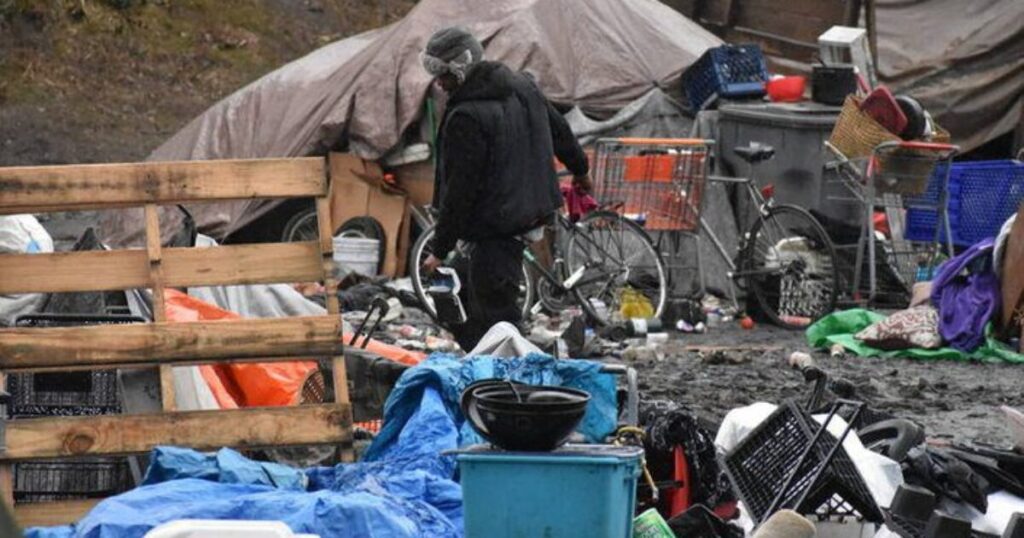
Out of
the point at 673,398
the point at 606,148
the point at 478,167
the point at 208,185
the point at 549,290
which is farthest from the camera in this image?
the point at 606,148

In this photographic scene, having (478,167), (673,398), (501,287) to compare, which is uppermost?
(478,167)

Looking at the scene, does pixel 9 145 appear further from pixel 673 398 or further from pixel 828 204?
pixel 673 398

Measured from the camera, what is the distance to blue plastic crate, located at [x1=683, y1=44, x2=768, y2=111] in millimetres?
15570

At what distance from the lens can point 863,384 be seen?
33.9 ft

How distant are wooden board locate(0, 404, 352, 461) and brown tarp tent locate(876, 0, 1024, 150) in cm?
1137

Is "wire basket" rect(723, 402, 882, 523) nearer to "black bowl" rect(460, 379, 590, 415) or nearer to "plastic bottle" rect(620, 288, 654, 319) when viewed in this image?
"black bowl" rect(460, 379, 590, 415)

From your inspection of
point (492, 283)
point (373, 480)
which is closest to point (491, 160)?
point (492, 283)

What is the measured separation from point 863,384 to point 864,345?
1951mm

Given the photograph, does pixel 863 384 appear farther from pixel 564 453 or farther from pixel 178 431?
pixel 564 453

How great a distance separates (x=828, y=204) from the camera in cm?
1453

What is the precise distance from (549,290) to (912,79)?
577 centimetres

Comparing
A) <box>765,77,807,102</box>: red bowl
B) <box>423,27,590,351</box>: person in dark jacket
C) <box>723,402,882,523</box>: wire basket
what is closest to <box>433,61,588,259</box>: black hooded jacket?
<box>423,27,590,351</box>: person in dark jacket

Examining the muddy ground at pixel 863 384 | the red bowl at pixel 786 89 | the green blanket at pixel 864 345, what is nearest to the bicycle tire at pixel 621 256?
the muddy ground at pixel 863 384

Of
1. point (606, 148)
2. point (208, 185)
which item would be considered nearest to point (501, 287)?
point (208, 185)
